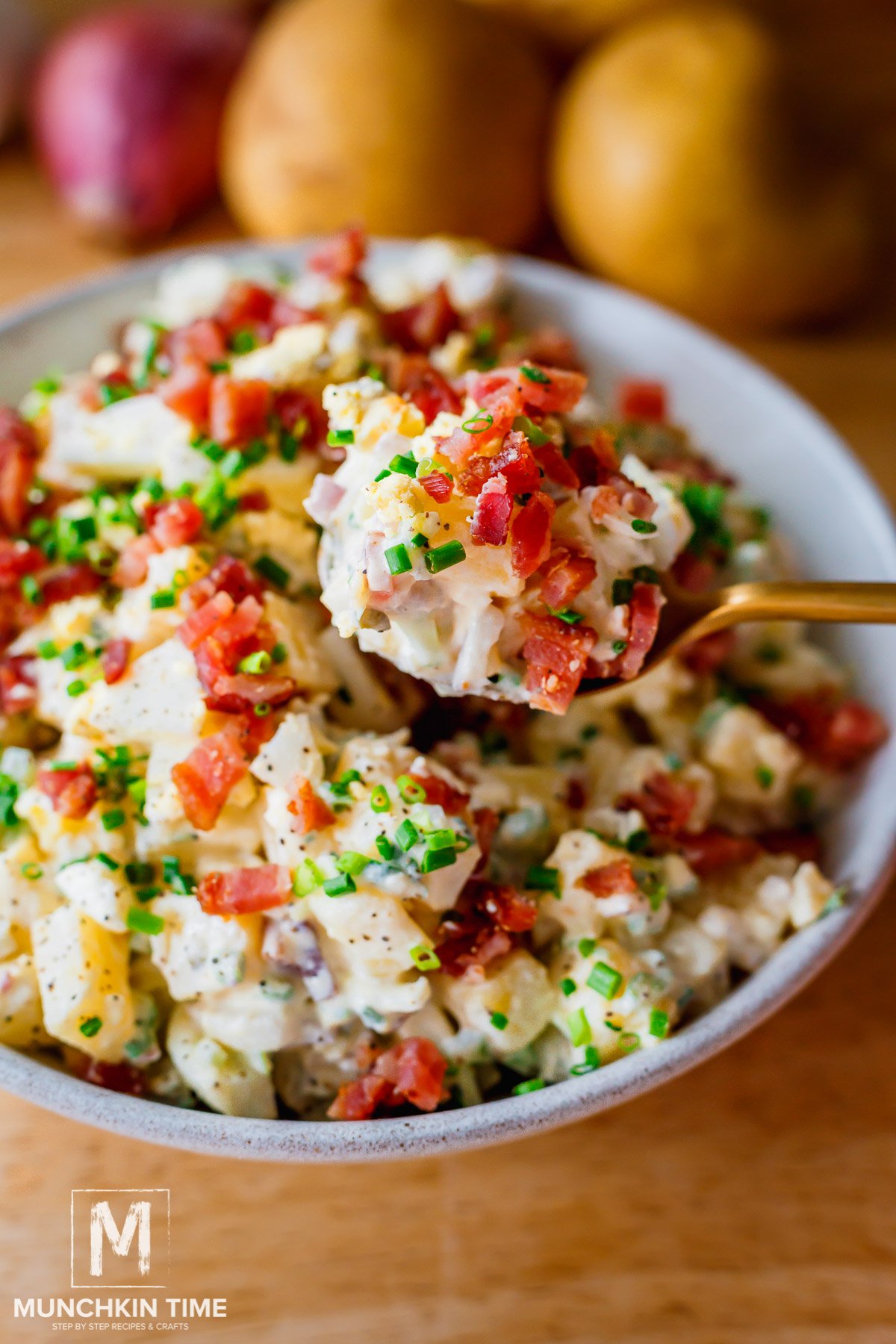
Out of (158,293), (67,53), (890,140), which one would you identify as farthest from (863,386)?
(67,53)

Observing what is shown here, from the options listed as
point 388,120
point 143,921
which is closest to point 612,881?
point 143,921

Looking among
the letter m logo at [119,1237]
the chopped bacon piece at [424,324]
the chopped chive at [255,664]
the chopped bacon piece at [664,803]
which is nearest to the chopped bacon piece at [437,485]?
the chopped chive at [255,664]

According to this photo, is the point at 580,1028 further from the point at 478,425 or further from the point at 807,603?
Answer: the point at 478,425

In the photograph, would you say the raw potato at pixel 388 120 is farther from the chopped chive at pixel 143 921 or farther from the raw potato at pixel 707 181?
the chopped chive at pixel 143 921

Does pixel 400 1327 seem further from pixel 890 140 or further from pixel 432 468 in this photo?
pixel 890 140

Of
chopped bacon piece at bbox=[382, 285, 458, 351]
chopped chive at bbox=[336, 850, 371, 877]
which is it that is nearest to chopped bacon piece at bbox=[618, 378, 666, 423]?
A: chopped bacon piece at bbox=[382, 285, 458, 351]

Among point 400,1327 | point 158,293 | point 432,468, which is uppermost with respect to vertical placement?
point 432,468
